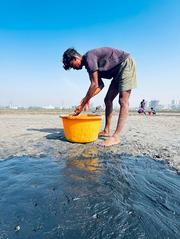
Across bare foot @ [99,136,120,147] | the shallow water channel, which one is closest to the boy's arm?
bare foot @ [99,136,120,147]

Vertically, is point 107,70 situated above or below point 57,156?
above

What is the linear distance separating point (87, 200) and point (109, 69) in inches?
126

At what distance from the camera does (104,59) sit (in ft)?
15.1

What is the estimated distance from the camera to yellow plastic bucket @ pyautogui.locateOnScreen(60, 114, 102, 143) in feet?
14.4

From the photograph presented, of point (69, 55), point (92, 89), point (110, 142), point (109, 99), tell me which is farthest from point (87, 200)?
point (109, 99)

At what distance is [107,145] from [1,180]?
7.46ft

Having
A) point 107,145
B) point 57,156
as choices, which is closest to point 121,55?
point 107,145

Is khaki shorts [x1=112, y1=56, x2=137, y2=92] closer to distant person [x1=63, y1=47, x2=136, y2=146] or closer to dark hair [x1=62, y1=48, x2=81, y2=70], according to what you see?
distant person [x1=63, y1=47, x2=136, y2=146]

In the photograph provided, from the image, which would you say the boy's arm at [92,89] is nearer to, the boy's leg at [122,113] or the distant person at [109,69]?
the distant person at [109,69]

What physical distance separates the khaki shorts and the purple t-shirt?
0.09 meters

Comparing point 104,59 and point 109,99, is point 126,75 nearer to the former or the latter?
point 104,59

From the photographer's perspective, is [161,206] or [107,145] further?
[107,145]

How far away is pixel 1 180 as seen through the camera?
101 inches

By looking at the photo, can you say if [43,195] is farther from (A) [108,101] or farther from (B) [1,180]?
(A) [108,101]
